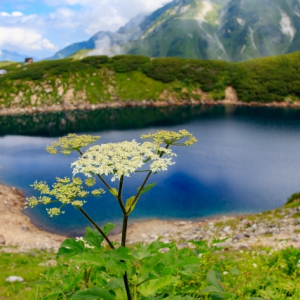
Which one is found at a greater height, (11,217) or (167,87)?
(167,87)

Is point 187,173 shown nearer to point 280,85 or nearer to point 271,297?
point 271,297

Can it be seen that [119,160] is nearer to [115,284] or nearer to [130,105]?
[115,284]

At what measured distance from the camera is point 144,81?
470 feet

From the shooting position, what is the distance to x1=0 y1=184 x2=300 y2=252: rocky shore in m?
22.8

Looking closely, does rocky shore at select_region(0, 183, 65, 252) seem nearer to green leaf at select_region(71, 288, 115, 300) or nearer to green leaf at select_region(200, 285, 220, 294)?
green leaf at select_region(71, 288, 115, 300)

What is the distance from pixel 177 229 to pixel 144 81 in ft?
404

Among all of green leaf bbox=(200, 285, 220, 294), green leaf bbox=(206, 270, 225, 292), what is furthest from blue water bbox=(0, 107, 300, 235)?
green leaf bbox=(200, 285, 220, 294)

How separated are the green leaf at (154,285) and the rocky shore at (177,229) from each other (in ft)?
59.7

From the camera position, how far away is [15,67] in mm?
162625

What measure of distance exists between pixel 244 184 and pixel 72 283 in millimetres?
39715

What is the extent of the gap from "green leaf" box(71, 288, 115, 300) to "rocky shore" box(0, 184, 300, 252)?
18712 mm

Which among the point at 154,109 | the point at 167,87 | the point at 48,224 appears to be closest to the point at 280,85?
the point at 167,87

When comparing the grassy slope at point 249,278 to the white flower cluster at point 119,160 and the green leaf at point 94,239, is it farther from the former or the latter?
the white flower cluster at point 119,160

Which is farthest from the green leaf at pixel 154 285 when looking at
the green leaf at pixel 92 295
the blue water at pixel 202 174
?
the blue water at pixel 202 174
